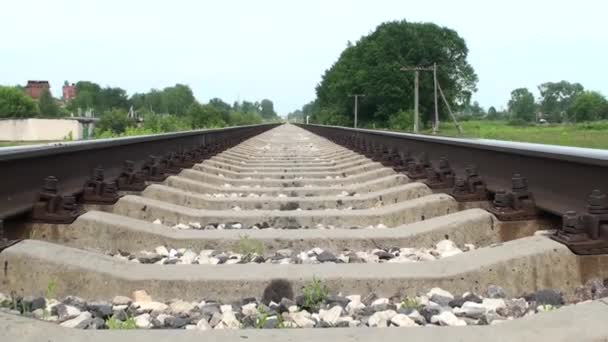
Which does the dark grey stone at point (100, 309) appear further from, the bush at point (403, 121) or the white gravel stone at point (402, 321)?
the bush at point (403, 121)

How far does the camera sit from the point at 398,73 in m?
73.9

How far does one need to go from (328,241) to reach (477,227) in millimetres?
897

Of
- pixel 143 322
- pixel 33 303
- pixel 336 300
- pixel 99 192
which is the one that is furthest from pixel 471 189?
pixel 33 303

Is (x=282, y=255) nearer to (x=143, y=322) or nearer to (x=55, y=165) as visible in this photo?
(x=143, y=322)

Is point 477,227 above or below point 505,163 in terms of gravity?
below

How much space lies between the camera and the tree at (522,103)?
161 meters

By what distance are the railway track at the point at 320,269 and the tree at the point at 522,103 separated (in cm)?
15853

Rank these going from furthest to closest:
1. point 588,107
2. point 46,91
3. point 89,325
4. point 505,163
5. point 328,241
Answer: point 46,91
point 588,107
point 505,163
point 328,241
point 89,325

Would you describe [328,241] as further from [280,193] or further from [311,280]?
[280,193]

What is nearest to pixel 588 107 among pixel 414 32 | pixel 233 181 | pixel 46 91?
pixel 414 32

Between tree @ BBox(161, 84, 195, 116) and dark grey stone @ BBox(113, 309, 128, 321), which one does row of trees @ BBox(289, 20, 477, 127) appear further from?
tree @ BBox(161, 84, 195, 116)

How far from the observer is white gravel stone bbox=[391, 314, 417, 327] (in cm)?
235

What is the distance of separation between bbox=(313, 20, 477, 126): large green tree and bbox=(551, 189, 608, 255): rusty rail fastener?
7102 cm

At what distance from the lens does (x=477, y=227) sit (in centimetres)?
374
